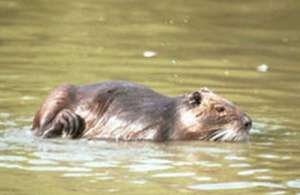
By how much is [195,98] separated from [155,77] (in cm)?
288

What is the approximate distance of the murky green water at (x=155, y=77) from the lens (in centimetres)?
870

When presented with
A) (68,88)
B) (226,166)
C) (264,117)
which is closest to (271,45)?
(264,117)

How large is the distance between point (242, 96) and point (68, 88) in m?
2.54

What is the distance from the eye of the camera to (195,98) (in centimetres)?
1065

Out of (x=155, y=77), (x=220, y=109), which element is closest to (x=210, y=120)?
(x=220, y=109)

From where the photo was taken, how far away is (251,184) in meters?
8.57

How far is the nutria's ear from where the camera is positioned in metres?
10.6

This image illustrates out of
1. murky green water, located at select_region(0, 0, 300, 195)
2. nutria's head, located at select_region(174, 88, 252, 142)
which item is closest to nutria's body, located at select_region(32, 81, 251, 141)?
nutria's head, located at select_region(174, 88, 252, 142)

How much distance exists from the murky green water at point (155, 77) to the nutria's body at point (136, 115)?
0.20m

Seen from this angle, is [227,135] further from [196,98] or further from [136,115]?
[136,115]

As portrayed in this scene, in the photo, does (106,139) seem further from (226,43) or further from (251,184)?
(226,43)

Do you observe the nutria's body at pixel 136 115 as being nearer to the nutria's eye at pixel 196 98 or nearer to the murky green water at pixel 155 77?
the nutria's eye at pixel 196 98

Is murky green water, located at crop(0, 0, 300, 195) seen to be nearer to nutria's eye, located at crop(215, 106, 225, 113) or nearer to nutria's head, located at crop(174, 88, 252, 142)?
nutria's head, located at crop(174, 88, 252, 142)

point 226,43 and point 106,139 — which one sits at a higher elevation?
point 226,43
